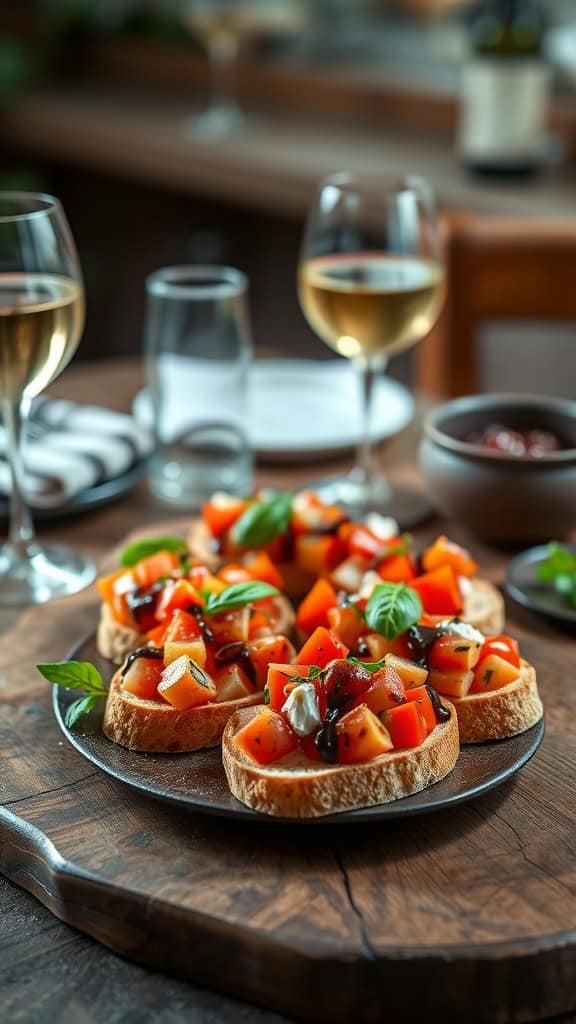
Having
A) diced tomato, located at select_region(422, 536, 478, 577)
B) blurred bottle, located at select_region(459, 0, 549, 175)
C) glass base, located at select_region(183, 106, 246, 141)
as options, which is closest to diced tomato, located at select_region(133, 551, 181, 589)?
diced tomato, located at select_region(422, 536, 478, 577)

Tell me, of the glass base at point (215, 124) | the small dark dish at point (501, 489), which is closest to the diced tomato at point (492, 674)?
the small dark dish at point (501, 489)

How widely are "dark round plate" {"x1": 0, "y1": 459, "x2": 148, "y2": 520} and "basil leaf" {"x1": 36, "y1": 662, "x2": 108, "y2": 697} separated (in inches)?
21.0

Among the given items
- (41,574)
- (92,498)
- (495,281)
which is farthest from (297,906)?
(495,281)

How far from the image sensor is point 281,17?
206 inches

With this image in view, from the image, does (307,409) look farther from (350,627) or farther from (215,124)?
(215,124)

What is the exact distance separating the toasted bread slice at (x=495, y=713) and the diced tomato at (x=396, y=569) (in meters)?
0.20

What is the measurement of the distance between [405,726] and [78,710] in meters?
0.31

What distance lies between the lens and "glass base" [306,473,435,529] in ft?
5.61

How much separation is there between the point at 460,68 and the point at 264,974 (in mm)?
4745

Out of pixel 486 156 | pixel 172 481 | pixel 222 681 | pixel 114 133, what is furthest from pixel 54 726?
pixel 114 133

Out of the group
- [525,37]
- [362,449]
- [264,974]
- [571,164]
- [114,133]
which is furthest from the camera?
[114,133]

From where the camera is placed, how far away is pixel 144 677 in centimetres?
113

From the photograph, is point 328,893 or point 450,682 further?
point 450,682

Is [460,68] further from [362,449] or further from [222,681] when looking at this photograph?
[222,681]
